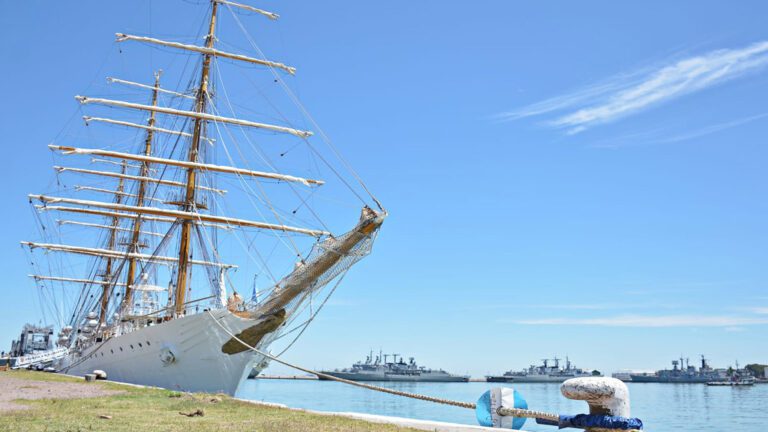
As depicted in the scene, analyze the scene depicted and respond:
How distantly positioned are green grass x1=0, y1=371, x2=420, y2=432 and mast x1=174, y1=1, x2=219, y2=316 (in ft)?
45.6

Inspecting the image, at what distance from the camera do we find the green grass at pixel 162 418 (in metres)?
11.6

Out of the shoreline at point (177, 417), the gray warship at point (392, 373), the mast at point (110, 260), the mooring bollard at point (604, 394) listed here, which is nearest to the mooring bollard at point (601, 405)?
the mooring bollard at point (604, 394)

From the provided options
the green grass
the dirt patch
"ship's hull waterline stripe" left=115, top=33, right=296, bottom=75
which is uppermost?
"ship's hull waterline stripe" left=115, top=33, right=296, bottom=75

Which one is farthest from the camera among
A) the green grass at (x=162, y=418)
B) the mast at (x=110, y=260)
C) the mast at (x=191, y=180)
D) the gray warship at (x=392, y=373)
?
the gray warship at (x=392, y=373)

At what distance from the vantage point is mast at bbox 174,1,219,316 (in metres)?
32.7

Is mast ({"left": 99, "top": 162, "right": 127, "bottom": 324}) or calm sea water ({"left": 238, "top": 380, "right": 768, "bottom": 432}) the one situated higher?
mast ({"left": 99, "top": 162, "right": 127, "bottom": 324})

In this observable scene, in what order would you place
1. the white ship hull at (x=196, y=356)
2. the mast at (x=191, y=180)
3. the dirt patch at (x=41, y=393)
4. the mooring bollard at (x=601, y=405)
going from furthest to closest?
the mast at (x=191, y=180) < the white ship hull at (x=196, y=356) < the dirt patch at (x=41, y=393) < the mooring bollard at (x=601, y=405)

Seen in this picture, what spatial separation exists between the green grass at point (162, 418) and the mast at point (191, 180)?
1391 centimetres

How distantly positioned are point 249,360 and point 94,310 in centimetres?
4041

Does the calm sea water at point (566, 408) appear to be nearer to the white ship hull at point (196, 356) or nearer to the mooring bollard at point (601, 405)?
the white ship hull at point (196, 356)

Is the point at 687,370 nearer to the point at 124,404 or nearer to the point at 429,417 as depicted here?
the point at 429,417

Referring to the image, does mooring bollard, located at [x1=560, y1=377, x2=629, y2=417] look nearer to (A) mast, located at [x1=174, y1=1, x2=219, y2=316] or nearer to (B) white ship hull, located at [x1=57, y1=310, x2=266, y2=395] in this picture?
(B) white ship hull, located at [x1=57, y1=310, x2=266, y2=395]

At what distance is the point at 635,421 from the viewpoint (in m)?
8.38

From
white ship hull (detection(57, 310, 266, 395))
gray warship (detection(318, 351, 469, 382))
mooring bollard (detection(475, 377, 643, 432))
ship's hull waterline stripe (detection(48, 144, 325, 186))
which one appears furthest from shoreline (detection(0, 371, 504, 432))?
gray warship (detection(318, 351, 469, 382))
